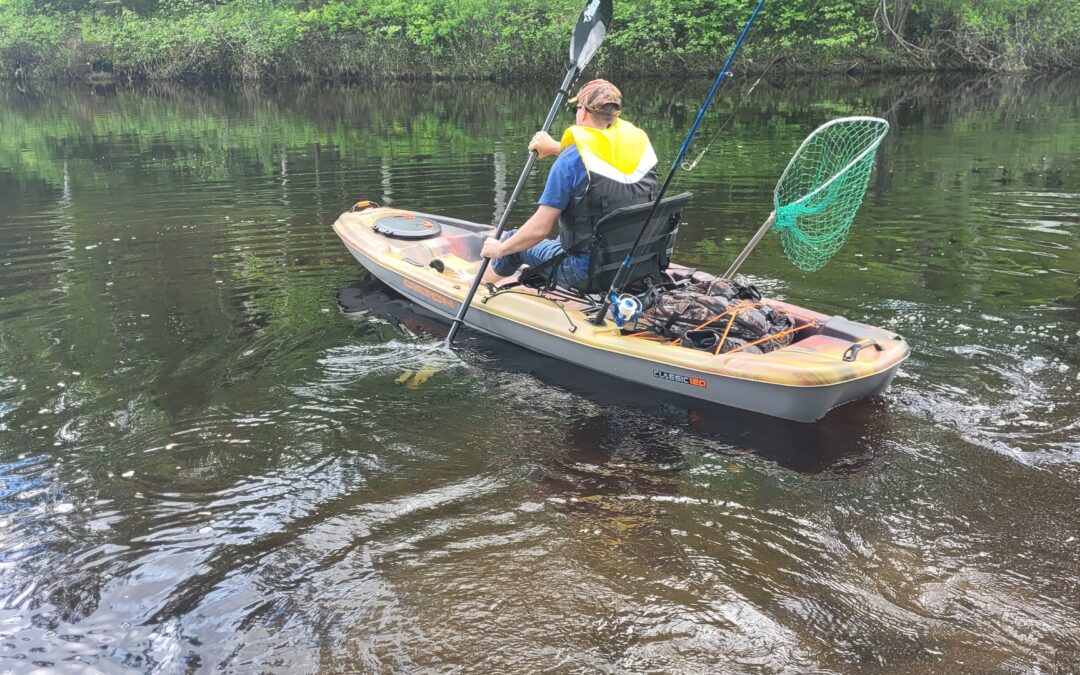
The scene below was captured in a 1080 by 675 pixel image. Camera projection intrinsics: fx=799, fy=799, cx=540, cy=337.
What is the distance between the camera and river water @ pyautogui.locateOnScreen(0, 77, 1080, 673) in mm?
2859

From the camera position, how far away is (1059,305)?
5.83 meters

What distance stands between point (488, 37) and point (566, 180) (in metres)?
24.4

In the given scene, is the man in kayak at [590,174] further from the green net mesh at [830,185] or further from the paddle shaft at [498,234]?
the green net mesh at [830,185]

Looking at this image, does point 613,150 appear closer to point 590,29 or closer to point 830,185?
point 830,185

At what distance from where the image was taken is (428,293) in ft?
20.7

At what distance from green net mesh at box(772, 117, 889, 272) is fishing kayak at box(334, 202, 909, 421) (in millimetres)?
573

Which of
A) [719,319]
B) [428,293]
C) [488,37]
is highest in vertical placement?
[488,37]

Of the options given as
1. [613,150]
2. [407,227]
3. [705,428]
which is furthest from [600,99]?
[407,227]

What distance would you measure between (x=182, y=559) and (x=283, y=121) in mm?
18098

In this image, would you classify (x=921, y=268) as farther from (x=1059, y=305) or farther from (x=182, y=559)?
(x=182, y=559)

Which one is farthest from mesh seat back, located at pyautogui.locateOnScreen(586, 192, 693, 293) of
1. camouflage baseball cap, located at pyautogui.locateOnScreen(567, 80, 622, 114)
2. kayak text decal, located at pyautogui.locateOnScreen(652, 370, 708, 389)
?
kayak text decal, located at pyautogui.locateOnScreen(652, 370, 708, 389)

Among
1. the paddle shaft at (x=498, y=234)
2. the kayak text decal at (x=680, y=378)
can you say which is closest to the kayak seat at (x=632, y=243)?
the paddle shaft at (x=498, y=234)

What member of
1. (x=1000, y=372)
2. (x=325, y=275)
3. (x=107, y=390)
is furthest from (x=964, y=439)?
(x=325, y=275)

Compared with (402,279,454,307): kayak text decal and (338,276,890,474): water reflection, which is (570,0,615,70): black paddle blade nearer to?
(402,279,454,307): kayak text decal
